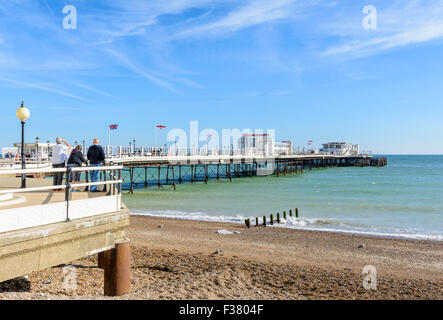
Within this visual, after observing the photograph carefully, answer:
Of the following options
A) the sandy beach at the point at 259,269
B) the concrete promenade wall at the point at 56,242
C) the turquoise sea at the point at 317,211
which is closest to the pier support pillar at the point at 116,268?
the concrete promenade wall at the point at 56,242

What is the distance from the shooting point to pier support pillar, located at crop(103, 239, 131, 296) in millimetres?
5695

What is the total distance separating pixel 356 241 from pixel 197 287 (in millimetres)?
8575

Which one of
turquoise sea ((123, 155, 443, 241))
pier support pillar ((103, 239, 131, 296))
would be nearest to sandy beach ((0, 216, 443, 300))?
pier support pillar ((103, 239, 131, 296))

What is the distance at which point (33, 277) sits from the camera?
7223 millimetres

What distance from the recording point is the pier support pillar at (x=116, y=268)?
570cm

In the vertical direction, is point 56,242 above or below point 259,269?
above

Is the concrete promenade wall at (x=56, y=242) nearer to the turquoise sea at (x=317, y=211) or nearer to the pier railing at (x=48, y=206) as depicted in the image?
the pier railing at (x=48, y=206)

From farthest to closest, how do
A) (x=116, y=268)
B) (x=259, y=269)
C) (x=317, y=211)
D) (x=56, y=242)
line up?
(x=317, y=211) → (x=259, y=269) → (x=116, y=268) → (x=56, y=242)

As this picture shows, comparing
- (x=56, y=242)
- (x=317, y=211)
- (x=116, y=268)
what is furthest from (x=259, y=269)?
(x=317, y=211)

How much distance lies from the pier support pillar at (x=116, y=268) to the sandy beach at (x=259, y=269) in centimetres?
29

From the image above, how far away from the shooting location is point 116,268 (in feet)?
18.8

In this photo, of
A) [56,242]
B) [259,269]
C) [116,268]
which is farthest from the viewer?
[259,269]

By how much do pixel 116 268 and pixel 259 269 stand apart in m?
4.15

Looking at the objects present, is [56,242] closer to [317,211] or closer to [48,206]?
[48,206]
